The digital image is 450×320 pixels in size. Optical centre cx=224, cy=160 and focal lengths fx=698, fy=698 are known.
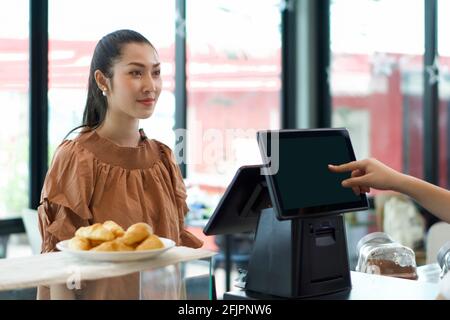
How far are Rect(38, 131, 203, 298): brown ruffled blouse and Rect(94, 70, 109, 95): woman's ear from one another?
0.15 metres

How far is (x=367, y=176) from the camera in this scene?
1.56 meters

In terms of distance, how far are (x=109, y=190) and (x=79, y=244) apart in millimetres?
545

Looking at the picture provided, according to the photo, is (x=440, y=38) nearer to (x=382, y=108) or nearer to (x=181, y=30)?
(x=382, y=108)

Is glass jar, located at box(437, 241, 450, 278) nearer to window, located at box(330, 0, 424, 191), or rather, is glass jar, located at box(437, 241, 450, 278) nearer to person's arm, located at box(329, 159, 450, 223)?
person's arm, located at box(329, 159, 450, 223)

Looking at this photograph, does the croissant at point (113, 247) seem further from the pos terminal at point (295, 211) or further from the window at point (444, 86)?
the window at point (444, 86)

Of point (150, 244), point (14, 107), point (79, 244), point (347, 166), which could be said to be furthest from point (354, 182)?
point (14, 107)

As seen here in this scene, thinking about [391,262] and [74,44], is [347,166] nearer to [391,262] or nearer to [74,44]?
[391,262]

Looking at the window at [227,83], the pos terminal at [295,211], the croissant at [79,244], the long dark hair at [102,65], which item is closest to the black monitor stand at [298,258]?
the pos terminal at [295,211]

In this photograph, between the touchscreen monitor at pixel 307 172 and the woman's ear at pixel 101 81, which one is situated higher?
the woman's ear at pixel 101 81

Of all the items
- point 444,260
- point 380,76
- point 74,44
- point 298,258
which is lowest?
point 444,260

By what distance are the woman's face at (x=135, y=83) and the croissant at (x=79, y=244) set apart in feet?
2.20

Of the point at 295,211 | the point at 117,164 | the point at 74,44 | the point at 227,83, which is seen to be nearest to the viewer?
the point at 295,211

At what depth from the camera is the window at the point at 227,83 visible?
4.62 m

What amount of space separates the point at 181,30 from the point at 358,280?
3.17 meters
